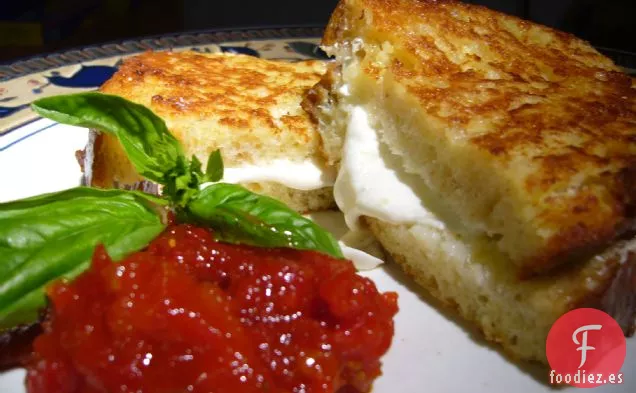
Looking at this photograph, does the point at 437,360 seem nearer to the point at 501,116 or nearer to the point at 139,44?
the point at 501,116

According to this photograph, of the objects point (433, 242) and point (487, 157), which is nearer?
point (487, 157)

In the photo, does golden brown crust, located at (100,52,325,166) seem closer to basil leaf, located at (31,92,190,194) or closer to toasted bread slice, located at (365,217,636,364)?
basil leaf, located at (31,92,190,194)

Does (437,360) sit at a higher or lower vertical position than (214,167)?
lower

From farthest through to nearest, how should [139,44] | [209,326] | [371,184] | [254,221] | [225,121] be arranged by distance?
[139,44] → [225,121] → [371,184] → [254,221] → [209,326]

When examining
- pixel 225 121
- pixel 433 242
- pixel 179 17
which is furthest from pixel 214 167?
pixel 179 17

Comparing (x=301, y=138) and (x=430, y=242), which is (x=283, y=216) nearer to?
(x=430, y=242)

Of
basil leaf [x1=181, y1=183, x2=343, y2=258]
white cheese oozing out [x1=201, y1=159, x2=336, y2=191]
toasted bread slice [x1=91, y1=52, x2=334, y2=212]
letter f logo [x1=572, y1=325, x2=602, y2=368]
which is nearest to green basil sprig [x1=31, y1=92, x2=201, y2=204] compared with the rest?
basil leaf [x1=181, y1=183, x2=343, y2=258]

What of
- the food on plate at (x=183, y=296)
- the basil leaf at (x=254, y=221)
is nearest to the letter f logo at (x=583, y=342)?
the food on plate at (x=183, y=296)

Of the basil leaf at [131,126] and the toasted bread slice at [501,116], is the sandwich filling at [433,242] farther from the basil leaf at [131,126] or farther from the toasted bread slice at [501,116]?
the basil leaf at [131,126]
